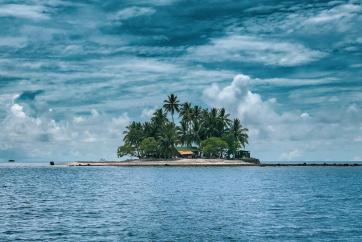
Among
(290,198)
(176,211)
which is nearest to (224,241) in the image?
(176,211)

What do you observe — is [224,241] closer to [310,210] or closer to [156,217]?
[156,217]

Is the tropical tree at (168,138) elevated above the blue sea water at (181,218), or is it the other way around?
the tropical tree at (168,138)

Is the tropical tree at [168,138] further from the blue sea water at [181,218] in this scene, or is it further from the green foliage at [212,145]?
the blue sea water at [181,218]

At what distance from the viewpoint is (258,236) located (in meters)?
36.5

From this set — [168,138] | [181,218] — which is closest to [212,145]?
[168,138]

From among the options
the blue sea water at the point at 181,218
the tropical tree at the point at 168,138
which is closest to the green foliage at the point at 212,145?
the tropical tree at the point at 168,138

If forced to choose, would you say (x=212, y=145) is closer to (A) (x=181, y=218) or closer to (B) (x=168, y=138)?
(B) (x=168, y=138)

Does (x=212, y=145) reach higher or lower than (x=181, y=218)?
higher

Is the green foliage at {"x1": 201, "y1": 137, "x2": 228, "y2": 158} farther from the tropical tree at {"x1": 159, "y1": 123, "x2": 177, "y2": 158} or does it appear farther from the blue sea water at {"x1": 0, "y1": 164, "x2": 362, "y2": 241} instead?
the blue sea water at {"x1": 0, "y1": 164, "x2": 362, "y2": 241}

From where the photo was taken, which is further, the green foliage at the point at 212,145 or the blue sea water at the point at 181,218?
the green foliage at the point at 212,145

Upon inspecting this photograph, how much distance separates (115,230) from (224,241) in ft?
31.7

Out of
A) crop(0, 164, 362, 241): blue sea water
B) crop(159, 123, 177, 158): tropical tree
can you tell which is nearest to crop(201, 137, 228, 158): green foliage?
crop(159, 123, 177, 158): tropical tree

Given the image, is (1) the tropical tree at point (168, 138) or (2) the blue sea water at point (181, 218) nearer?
(2) the blue sea water at point (181, 218)

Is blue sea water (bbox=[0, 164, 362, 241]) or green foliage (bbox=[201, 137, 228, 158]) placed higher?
green foliage (bbox=[201, 137, 228, 158])
